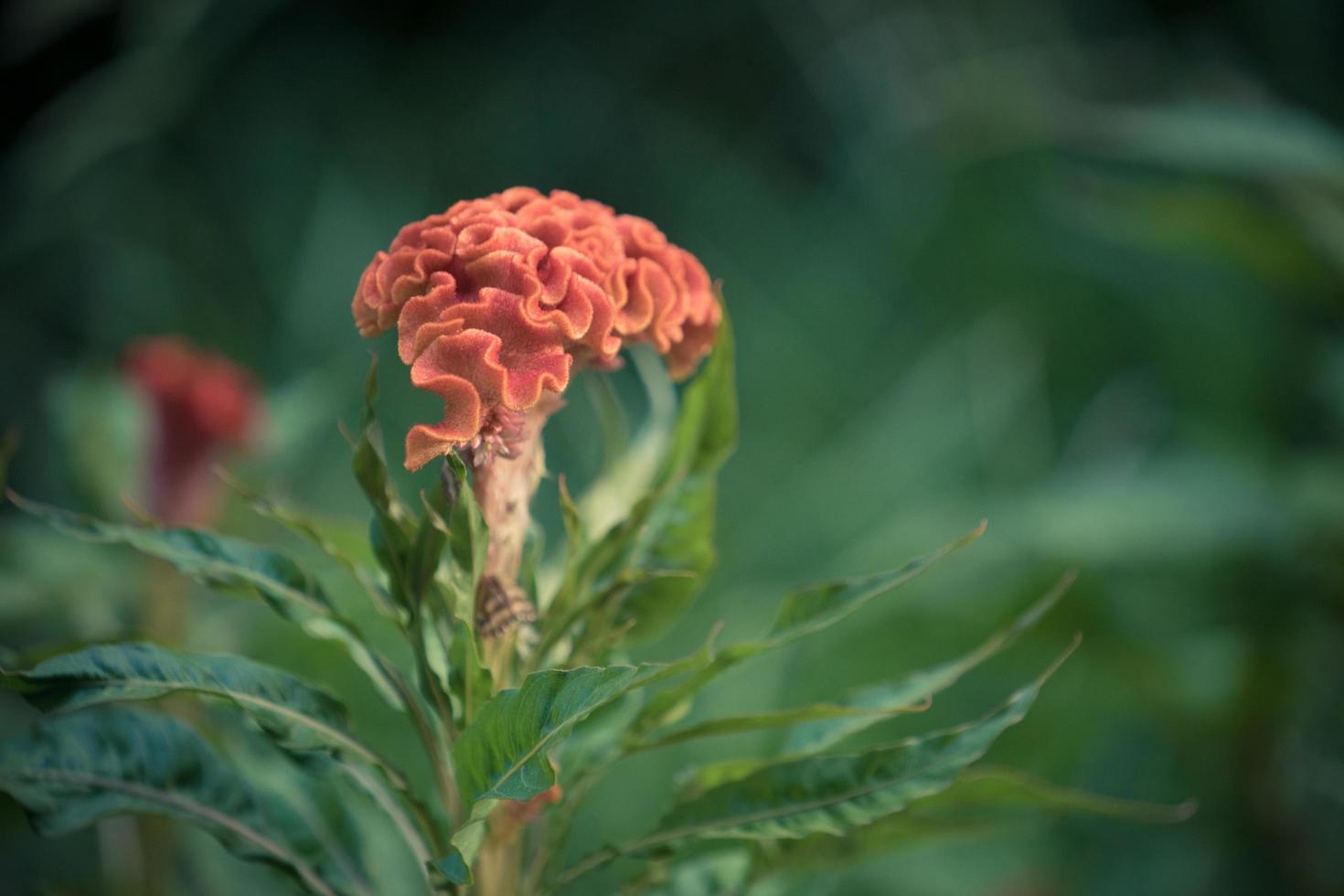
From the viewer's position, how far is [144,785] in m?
0.51

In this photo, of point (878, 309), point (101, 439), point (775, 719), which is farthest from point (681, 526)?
point (878, 309)

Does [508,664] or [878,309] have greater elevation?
[878,309]

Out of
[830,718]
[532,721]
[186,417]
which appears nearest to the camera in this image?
[532,721]

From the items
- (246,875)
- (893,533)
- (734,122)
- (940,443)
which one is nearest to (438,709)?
(246,875)

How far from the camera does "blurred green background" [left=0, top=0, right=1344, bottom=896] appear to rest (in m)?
1.08

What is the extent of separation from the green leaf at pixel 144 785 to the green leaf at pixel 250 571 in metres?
0.08

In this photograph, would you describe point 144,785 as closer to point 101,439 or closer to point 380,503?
point 380,503

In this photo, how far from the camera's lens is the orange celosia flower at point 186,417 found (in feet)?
2.96

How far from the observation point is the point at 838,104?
2197 millimetres

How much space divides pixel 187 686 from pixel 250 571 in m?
0.07

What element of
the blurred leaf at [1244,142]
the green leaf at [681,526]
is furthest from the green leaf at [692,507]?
the blurred leaf at [1244,142]

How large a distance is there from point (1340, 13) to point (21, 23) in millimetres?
2038

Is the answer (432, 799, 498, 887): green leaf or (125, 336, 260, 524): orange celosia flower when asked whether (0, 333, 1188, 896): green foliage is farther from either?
(125, 336, 260, 524): orange celosia flower

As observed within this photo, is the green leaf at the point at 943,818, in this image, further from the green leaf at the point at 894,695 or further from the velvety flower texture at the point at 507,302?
the velvety flower texture at the point at 507,302
